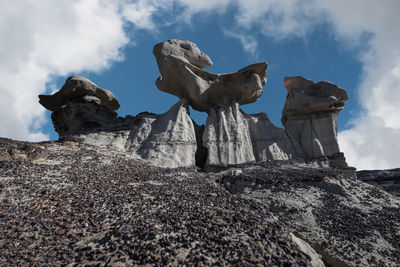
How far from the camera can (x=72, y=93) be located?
47.2 ft

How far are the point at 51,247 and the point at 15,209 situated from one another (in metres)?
1.52

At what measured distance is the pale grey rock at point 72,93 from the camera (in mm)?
14273

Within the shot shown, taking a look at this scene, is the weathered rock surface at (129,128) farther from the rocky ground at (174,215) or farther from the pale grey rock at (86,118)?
the rocky ground at (174,215)

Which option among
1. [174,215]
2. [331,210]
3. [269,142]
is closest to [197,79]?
[269,142]

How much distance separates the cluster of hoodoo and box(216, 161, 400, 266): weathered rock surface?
3070 millimetres

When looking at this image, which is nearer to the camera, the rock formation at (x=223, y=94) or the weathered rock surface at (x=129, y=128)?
the weathered rock surface at (x=129, y=128)

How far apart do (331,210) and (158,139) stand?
7.13m

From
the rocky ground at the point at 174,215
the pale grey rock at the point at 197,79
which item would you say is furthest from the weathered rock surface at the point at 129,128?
the rocky ground at the point at 174,215

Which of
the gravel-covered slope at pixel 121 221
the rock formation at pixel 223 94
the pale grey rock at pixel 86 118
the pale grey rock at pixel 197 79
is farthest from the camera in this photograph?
the pale grey rock at pixel 197 79

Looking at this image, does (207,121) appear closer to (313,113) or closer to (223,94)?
(223,94)

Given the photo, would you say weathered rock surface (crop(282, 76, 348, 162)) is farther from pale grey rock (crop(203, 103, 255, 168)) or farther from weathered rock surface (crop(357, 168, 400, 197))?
weathered rock surface (crop(357, 168, 400, 197))

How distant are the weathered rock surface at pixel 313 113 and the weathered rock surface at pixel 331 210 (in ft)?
16.8

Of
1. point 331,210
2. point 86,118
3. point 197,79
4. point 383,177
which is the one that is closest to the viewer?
point 331,210

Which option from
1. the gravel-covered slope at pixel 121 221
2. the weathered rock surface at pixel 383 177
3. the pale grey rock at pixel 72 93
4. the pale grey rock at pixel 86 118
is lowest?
the gravel-covered slope at pixel 121 221
